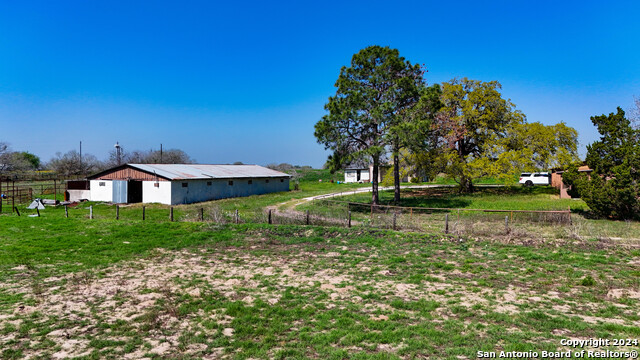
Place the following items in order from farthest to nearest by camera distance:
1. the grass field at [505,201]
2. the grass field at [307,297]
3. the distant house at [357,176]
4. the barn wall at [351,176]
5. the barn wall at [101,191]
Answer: the barn wall at [351,176], the distant house at [357,176], the barn wall at [101,191], the grass field at [505,201], the grass field at [307,297]

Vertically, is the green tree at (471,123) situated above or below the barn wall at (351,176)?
above

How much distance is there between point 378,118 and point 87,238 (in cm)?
1938

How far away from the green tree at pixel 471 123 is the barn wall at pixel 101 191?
32.7 m

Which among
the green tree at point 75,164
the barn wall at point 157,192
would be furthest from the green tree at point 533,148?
the green tree at point 75,164

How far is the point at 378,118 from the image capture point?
1011 inches

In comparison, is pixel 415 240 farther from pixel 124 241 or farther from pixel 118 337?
pixel 124 241

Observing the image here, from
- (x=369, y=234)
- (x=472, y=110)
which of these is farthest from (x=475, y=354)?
(x=472, y=110)

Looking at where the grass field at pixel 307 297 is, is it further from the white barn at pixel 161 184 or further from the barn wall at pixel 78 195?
the barn wall at pixel 78 195

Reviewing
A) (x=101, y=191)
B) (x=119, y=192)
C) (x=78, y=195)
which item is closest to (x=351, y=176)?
(x=119, y=192)

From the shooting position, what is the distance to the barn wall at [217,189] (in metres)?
31.4

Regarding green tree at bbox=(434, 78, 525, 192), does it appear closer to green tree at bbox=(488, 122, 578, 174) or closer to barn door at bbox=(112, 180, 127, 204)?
green tree at bbox=(488, 122, 578, 174)

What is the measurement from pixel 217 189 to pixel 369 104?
1839 centimetres

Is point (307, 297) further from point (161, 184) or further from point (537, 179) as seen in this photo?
point (537, 179)

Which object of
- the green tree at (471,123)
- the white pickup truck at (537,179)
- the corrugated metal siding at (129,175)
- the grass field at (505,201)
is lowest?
the grass field at (505,201)
